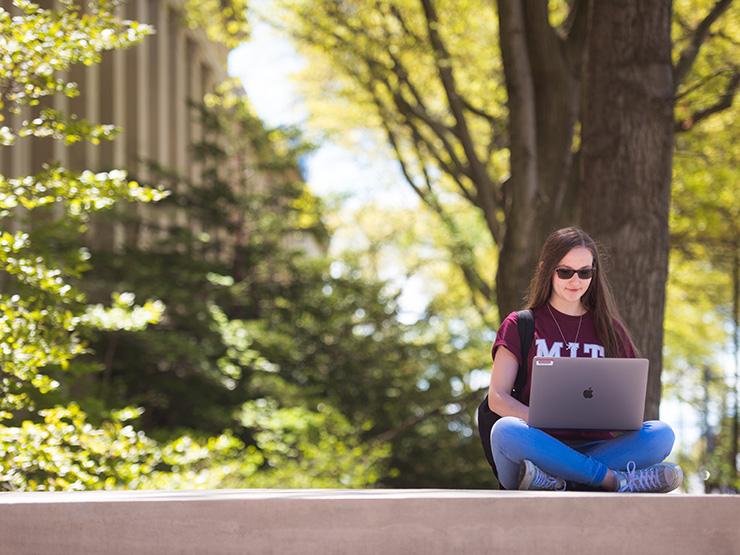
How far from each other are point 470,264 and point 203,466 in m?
6.28

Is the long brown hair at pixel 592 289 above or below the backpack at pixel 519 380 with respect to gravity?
above

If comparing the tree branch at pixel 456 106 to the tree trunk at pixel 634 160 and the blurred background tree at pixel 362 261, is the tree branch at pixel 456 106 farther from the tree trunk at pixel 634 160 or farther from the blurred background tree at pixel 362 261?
the tree trunk at pixel 634 160

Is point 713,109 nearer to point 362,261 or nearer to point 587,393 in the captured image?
point 587,393

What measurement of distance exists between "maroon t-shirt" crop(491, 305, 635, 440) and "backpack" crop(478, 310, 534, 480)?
0.07ft

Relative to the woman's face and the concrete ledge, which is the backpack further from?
the concrete ledge

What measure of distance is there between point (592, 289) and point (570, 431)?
68 centimetres

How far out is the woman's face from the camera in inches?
218

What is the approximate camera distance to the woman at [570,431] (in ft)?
16.9

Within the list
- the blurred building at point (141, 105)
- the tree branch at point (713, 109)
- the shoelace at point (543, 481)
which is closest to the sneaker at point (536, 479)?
the shoelace at point (543, 481)

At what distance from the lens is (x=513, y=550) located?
4.20 m

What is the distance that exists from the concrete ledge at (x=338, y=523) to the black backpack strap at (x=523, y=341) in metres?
1.27

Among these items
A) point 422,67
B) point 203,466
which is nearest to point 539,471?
point 203,466

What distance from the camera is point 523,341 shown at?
18.0 feet

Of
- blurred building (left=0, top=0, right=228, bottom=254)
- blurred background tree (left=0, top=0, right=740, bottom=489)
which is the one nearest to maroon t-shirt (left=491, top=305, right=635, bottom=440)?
blurred background tree (left=0, top=0, right=740, bottom=489)
